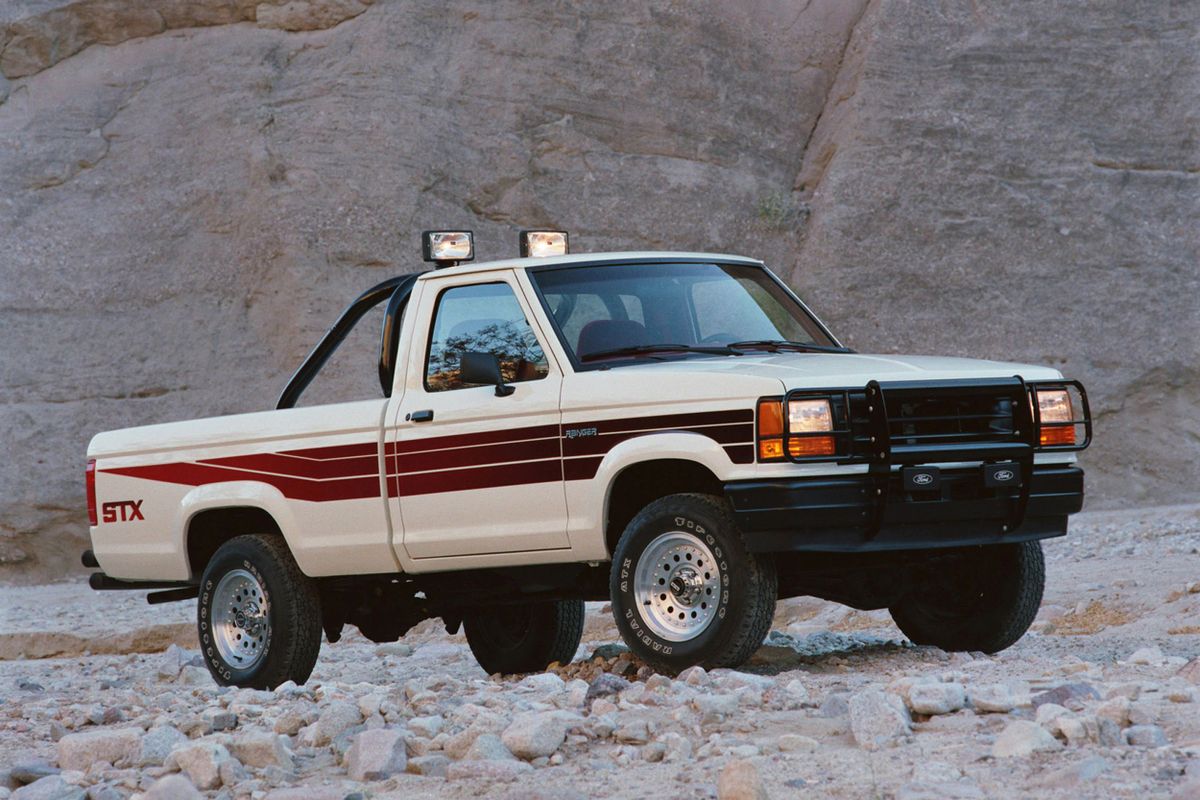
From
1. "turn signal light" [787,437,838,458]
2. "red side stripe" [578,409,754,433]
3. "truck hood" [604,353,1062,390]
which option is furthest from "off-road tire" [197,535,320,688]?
"turn signal light" [787,437,838,458]

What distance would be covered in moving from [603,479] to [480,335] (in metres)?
1.28

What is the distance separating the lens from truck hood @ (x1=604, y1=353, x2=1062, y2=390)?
7.52 meters

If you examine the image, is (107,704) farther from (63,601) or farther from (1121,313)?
(1121,313)

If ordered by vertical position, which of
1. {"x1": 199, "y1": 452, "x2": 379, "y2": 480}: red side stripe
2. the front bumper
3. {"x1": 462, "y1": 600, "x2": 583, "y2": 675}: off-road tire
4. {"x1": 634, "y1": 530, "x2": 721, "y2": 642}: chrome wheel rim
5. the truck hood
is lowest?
{"x1": 462, "y1": 600, "x2": 583, "y2": 675}: off-road tire

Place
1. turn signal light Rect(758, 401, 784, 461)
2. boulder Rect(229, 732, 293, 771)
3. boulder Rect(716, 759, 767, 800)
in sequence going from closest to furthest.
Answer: boulder Rect(716, 759, 767, 800), boulder Rect(229, 732, 293, 771), turn signal light Rect(758, 401, 784, 461)

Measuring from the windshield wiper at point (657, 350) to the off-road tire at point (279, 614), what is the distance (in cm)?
222

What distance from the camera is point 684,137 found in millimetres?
25469

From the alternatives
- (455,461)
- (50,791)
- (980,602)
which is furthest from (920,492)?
(50,791)

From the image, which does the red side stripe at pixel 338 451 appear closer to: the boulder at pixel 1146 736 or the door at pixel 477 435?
the door at pixel 477 435

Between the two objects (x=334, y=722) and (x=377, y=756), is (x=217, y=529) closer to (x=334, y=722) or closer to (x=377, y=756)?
(x=334, y=722)

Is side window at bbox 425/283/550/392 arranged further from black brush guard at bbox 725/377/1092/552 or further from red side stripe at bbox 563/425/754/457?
black brush guard at bbox 725/377/1092/552

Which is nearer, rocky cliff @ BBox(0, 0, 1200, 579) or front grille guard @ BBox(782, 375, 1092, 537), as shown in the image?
front grille guard @ BBox(782, 375, 1092, 537)

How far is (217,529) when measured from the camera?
992 centimetres

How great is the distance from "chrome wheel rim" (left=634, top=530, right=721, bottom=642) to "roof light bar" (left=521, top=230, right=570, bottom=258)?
2.24 meters
